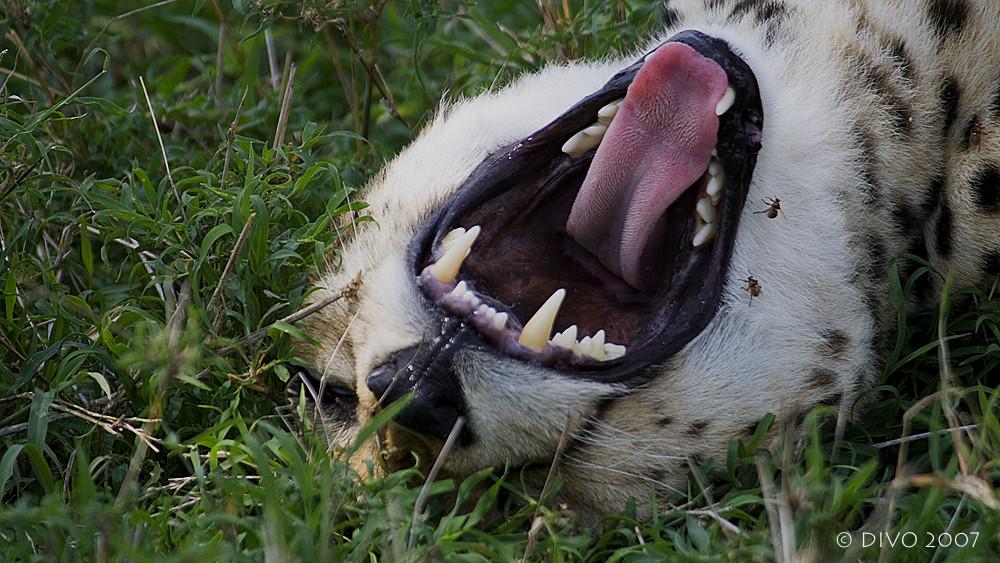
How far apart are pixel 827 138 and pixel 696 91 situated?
35 cm

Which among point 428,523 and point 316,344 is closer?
point 428,523

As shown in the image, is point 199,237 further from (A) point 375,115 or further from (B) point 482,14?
(B) point 482,14

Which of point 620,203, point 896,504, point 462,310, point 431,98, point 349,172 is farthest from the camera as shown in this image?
point 431,98

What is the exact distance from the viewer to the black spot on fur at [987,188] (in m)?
2.61

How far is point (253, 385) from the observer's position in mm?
2553

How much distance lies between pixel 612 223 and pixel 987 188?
956mm

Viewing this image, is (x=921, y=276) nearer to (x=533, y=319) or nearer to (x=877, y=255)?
(x=877, y=255)

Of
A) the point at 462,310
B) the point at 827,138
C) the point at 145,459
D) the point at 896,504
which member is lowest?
the point at 145,459

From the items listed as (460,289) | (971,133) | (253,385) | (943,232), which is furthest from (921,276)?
(253,385)

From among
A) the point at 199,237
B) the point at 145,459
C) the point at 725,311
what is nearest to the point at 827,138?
the point at 725,311

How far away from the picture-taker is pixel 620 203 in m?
2.74

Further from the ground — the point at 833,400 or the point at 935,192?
the point at 935,192

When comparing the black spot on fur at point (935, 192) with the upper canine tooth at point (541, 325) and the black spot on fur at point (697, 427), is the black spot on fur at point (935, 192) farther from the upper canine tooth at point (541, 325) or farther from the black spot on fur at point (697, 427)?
the upper canine tooth at point (541, 325)

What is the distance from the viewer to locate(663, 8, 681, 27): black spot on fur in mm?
3133
